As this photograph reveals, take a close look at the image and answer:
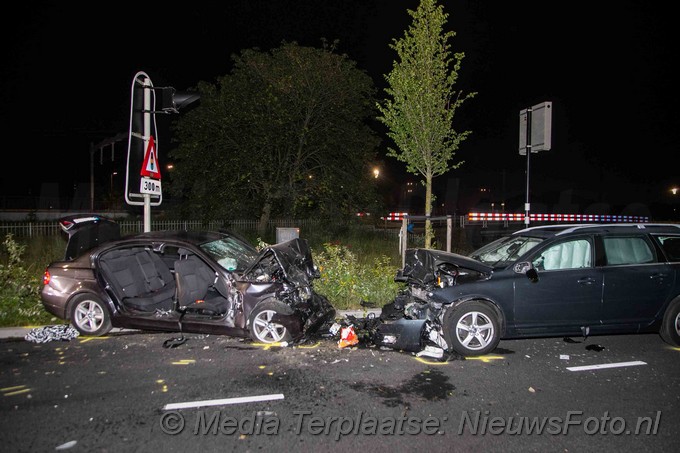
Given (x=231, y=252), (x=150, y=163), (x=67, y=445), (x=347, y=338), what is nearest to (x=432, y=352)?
(x=347, y=338)

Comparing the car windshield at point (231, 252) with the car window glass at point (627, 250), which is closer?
the car window glass at point (627, 250)

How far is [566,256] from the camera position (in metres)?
5.84

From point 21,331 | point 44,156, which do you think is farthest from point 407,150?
point 44,156

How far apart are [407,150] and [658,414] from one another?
699cm

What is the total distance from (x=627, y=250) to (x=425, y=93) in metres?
5.18

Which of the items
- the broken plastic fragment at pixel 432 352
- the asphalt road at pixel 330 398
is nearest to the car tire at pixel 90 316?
the asphalt road at pixel 330 398

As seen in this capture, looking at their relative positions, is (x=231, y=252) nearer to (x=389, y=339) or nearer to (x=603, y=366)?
(x=389, y=339)

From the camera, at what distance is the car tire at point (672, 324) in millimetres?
5545

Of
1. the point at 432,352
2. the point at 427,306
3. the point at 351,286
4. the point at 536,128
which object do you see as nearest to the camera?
the point at 432,352

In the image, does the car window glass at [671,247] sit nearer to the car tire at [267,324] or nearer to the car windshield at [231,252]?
the car tire at [267,324]

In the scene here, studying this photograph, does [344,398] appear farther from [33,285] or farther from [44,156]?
[44,156]

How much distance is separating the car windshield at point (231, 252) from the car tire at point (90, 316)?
1.69 metres

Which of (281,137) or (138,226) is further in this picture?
(138,226)

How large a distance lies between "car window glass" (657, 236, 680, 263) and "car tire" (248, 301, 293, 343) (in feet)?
17.1
